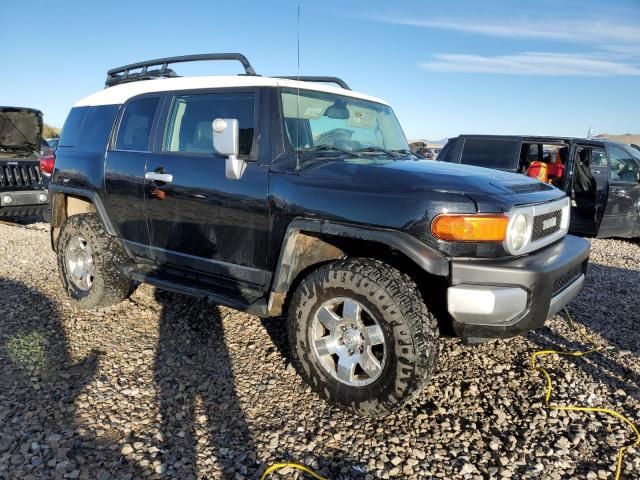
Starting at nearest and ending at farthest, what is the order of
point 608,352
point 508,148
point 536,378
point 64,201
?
point 536,378, point 608,352, point 64,201, point 508,148

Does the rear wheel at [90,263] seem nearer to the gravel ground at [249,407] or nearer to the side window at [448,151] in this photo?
the gravel ground at [249,407]

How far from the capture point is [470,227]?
259cm

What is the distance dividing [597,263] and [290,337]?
5691 mm

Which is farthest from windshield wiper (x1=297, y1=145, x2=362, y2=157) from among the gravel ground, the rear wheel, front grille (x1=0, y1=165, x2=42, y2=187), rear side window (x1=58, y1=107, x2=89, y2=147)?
front grille (x1=0, y1=165, x2=42, y2=187)

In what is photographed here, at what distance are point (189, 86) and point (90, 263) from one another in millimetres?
1995

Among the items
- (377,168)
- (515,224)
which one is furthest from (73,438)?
(515,224)

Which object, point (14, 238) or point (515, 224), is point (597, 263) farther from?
point (14, 238)

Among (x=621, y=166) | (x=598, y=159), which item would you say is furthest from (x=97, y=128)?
(x=621, y=166)

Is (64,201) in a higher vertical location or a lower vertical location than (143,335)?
higher

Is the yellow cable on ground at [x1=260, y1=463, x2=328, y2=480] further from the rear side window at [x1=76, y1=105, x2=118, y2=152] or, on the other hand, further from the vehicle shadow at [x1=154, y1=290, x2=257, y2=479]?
the rear side window at [x1=76, y1=105, x2=118, y2=152]

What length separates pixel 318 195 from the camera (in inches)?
116

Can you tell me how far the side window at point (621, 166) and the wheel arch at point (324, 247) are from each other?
7.19 m

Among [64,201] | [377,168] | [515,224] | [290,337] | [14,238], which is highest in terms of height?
[377,168]

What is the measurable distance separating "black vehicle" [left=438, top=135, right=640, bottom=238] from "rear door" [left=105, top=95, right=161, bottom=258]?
21.3ft
